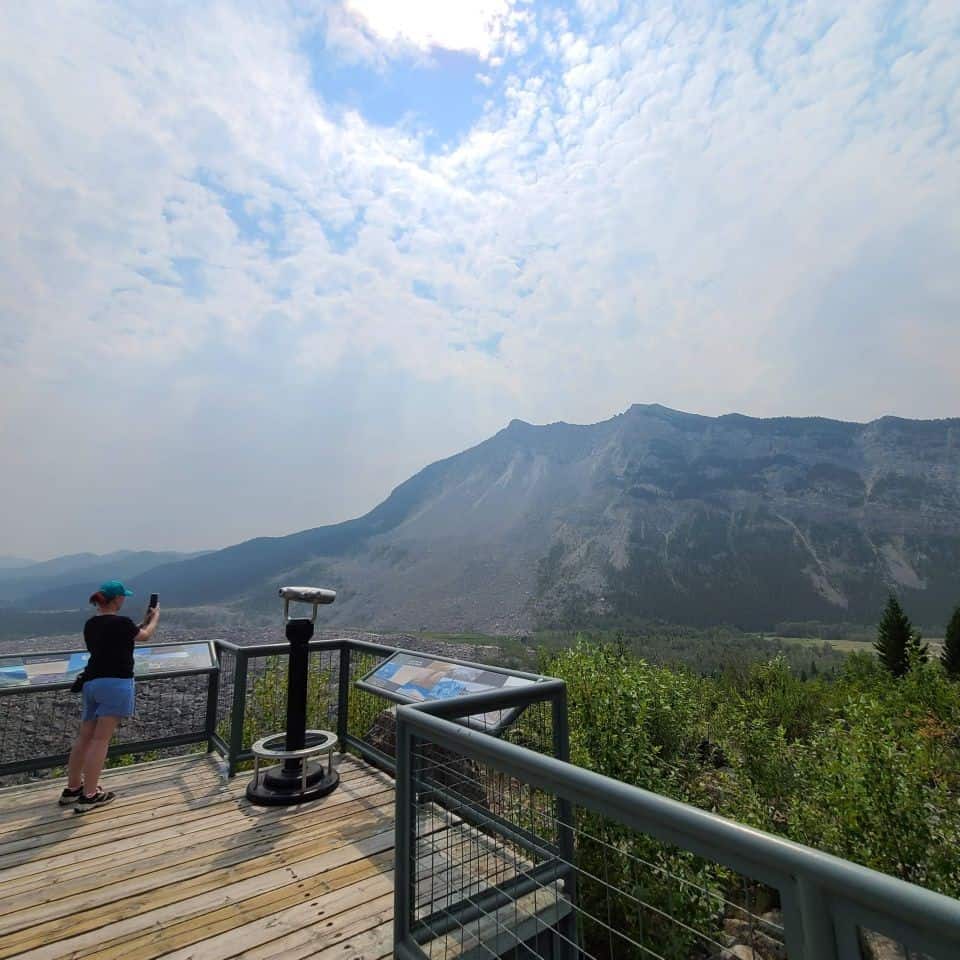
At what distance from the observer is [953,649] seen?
22000 mm

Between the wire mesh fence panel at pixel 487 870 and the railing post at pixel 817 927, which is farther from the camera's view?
the wire mesh fence panel at pixel 487 870

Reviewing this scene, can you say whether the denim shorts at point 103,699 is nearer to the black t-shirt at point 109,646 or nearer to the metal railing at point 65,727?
the black t-shirt at point 109,646

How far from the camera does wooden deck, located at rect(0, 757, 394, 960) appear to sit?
2686 mm

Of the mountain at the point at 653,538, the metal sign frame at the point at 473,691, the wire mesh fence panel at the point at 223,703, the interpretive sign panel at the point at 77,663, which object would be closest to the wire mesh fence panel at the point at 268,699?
the wire mesh fence panel at the point at 223,703

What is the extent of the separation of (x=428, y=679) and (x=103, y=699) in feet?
7.91

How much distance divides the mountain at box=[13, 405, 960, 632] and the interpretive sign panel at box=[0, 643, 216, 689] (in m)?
88.4

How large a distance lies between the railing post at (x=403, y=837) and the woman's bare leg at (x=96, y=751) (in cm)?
298

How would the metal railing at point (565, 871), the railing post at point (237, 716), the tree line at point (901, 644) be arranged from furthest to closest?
the tree line at point (901, 644) < the railing post at point (237, 716) < the metal railing at point (565, 871)

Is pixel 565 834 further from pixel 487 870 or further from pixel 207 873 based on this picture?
pixel 207 873

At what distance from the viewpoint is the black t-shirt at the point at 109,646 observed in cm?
411

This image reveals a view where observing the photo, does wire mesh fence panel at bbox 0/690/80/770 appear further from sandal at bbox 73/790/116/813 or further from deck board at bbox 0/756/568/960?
sandal at bbox 73/790/116/813

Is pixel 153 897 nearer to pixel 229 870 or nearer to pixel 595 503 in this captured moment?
pixel 229 870

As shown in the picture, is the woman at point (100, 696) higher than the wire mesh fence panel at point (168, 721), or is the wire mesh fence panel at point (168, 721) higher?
the woman at point (100, 696)

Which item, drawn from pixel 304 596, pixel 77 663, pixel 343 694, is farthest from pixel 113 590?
pixel 343 694
